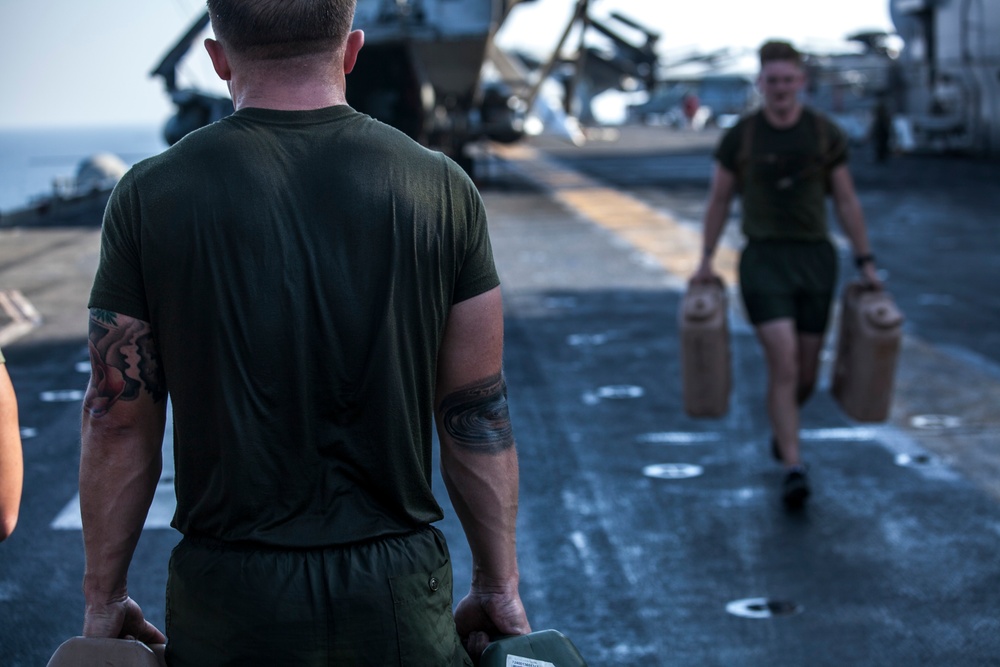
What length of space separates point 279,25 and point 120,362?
63 centimetres

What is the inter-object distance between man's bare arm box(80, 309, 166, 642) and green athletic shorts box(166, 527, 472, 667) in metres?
0.16

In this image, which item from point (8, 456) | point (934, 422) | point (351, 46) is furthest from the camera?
point (934, 422)

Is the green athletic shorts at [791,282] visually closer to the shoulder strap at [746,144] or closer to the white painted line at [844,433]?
the shoulder strap at [746,144]

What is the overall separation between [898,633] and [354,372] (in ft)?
9.56

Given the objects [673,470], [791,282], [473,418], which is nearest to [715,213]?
[791,282]

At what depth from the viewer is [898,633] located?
4332mm

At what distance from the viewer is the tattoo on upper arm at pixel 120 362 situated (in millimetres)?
2156

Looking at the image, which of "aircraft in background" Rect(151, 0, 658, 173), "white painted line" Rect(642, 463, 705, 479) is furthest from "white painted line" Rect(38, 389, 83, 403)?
"aircraft in background" Rect(151, 0, 658, 173)

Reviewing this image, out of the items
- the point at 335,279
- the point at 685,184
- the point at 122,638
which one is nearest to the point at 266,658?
the point at 122,638

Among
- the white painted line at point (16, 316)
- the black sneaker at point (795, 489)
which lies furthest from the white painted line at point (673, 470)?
the white painted line at point (16, 316)

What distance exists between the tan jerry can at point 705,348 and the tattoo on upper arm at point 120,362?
13.2 feet

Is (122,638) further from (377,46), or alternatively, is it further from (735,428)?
(377,46)

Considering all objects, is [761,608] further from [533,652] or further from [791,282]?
[533,652]

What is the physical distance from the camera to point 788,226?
5.87 meters
